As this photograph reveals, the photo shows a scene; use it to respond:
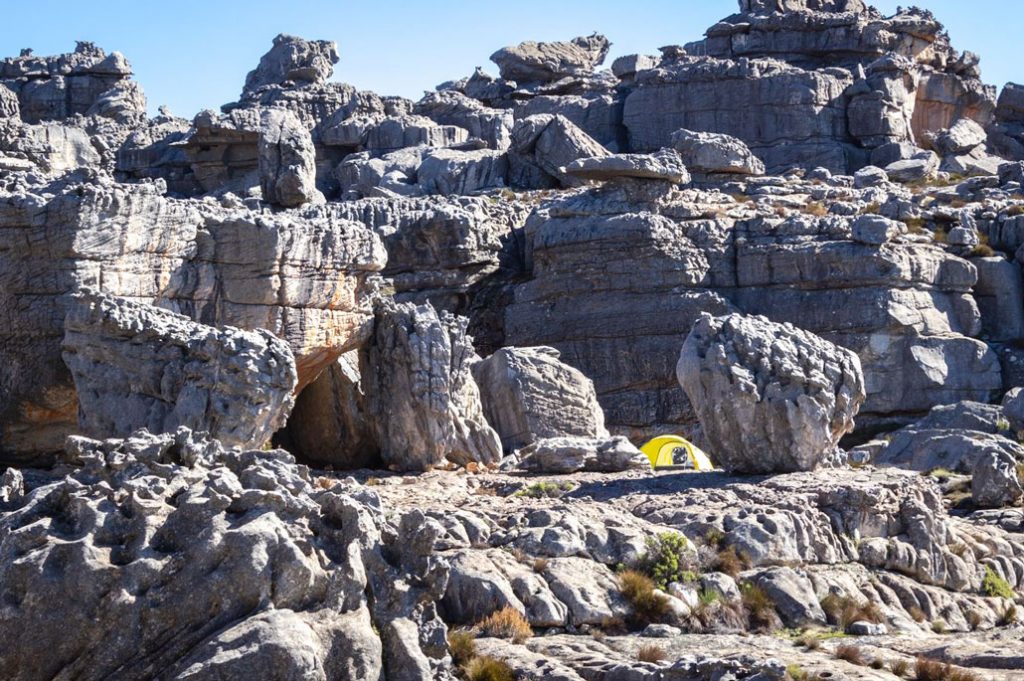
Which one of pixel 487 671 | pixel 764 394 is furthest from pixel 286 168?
pixel 487 671

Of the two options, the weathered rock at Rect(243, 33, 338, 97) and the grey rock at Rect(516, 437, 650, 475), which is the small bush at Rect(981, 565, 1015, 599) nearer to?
the grey rock at Rect(516, 437, 650, 475)

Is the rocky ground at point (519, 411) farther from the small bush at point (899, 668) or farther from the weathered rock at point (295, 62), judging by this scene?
the weathered rock at point (295, 62)

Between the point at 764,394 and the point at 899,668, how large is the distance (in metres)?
7.09

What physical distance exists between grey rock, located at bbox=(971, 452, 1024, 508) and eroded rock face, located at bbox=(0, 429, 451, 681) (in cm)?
1336

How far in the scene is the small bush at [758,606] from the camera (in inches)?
709

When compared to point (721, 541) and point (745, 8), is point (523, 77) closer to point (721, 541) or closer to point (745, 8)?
point (745, 8)

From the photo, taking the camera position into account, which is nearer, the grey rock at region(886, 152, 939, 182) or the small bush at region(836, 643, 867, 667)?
the small bush at region(836, 643, 867, 667)

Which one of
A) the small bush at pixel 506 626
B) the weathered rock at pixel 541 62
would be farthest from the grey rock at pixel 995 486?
the weathered rock at pixel 541 62

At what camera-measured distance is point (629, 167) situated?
40.9 meters

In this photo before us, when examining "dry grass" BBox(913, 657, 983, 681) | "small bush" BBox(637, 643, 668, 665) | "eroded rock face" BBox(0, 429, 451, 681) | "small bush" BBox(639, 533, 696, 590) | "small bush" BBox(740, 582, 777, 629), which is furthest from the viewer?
"small bush" BBox(639, 533, 696, 590)

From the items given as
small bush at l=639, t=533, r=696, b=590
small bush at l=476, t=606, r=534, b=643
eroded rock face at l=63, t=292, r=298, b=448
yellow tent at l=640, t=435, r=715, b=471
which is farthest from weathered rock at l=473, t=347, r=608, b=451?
small bush at l=476, t=606, r=534, b=643

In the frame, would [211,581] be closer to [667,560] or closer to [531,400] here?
[667,560]

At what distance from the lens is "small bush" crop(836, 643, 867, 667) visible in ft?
51.9

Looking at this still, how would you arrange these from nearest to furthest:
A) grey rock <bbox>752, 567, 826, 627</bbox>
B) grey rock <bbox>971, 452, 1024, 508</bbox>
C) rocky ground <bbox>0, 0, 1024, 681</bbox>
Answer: rocky ground <bbox>0, 0, 1024, 681</bbox>, grey rock <bbox>752, 567, 826, 627</bbox>, grey rock <bbox>971, 452, 1024, 508</bbox>
